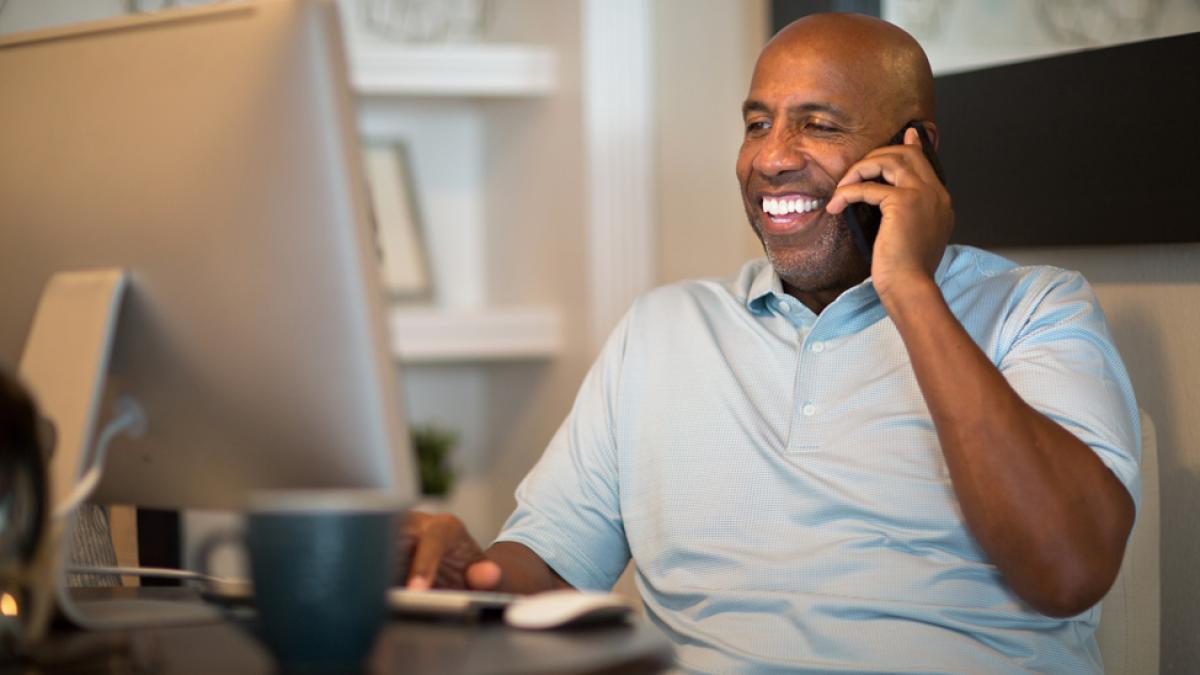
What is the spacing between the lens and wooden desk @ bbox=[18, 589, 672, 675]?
0.77 metres

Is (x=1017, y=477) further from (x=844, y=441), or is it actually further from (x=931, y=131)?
(x=931, y=131)

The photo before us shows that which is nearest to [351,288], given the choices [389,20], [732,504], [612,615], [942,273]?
[612,615]

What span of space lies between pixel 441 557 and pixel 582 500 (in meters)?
0.43

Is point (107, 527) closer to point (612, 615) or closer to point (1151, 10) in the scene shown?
point (612, 615)

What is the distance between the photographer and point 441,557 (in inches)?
43.2

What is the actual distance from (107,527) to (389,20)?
1.66 meters

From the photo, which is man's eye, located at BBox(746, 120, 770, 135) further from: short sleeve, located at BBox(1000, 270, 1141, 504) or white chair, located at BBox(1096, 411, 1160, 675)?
white chair, located at BBox(1096, 411, 1160, 675)

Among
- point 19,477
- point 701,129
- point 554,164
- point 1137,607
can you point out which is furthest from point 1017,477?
point 554,164

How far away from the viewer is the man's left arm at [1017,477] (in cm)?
117

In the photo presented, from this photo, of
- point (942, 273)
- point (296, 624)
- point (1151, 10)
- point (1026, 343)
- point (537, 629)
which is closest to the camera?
point (296, 624)

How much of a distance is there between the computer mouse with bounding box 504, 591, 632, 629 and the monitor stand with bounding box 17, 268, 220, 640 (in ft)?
→ 0.84

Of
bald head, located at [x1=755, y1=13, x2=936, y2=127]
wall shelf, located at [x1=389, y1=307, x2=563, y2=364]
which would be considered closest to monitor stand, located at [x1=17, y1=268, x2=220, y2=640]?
bald head, located at [x1=755, y1=13, x2=936, y2=127]

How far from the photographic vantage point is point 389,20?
2832 millimetres

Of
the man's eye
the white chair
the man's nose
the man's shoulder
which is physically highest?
the man's eye
